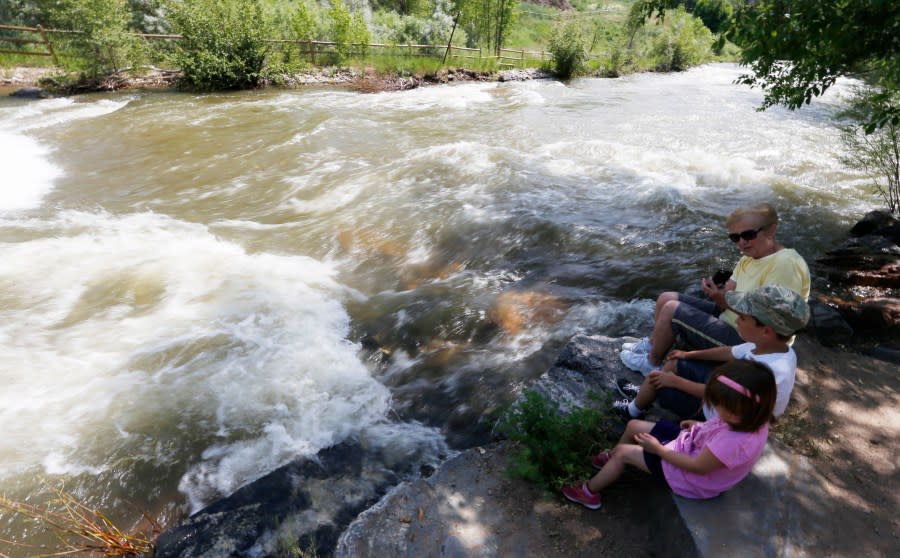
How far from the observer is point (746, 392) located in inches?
86.4

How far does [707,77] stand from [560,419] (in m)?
37.2

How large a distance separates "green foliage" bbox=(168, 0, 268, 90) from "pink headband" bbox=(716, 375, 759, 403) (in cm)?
2050

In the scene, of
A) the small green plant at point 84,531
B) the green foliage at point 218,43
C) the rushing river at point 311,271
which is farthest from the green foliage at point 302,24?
the small green plant at point 84,531

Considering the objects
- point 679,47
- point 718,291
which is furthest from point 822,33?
point 679,47

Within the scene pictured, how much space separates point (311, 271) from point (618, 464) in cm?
479

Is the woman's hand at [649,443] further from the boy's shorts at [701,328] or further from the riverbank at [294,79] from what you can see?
the riverbank at [294,79]

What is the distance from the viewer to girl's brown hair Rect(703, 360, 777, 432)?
7.18 ft

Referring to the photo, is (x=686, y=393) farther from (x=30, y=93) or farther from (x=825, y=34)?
(x=30, y=93)

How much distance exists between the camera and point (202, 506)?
3.30 metres

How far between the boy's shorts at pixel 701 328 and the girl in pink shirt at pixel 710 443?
815 millimetres

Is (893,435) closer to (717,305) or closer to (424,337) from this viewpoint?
(717,305)

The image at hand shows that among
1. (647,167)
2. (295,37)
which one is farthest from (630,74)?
(647,167)

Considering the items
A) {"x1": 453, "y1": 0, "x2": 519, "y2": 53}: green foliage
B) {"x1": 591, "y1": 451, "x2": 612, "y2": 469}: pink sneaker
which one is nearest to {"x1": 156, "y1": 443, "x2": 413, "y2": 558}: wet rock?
{"x1": 591, "y1": 451, "x2": 612, "y2": 469}: pink sneaker

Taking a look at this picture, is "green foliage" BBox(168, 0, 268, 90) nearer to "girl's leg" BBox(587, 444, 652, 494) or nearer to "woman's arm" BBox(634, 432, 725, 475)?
"girl's leg" BBox(587, 444, 652, 494)
